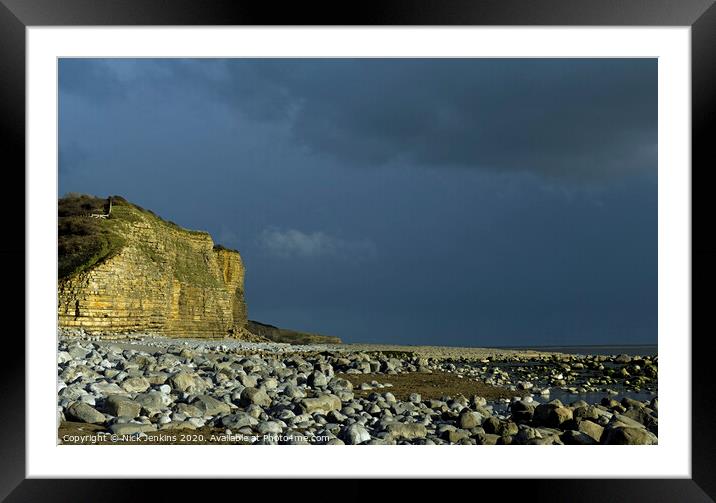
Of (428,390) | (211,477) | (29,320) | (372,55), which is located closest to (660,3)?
(372,55)

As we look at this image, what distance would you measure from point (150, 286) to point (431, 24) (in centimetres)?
1852

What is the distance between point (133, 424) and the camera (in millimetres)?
5012

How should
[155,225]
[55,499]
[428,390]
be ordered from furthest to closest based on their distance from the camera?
1. [155,225]
2. [428,390]
3. [55,499]

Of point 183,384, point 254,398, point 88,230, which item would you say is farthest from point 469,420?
point 88,230

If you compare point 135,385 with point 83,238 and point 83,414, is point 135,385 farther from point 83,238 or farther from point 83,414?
point 83,238

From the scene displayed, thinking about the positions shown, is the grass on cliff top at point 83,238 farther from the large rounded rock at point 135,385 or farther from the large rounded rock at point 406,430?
the large rounded rock at point 406,430

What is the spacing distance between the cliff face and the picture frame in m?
14.4

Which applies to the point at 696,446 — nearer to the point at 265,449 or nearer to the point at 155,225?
the point at 265,449

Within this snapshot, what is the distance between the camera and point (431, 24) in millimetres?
3428

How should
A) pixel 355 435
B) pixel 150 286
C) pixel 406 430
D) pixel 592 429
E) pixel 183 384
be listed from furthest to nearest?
pixel 150 286 < pixel 183 384 < pixel 592 429 < pixel 406 430 < pixel 355 435

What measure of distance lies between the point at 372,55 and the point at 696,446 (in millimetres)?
2960

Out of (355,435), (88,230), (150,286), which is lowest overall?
(355,435)

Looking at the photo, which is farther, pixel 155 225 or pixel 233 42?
pixel 155 225

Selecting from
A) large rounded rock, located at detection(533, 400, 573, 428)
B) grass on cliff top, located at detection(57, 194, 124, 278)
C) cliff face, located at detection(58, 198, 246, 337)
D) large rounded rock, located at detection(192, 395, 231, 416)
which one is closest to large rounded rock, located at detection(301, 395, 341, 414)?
large rounded rock, located at detection(192, 395, 231, 416)
